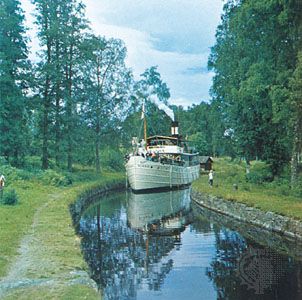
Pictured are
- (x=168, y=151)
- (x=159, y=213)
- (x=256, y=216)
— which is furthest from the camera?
(x=168, y=151)

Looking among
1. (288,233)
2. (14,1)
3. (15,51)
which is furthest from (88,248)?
(14,1)

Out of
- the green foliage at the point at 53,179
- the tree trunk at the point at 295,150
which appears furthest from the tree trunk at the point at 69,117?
the tree trunk at the point at 295,150

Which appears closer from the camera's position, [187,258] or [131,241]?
[187,258]

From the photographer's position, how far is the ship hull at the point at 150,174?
45594mm

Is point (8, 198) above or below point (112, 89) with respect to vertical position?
below

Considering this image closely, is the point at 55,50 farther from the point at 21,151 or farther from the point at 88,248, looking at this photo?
the point at 88,248

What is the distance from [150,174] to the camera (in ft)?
153

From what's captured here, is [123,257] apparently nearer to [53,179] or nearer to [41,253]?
[41,253]

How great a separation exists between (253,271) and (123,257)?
18.5 ft

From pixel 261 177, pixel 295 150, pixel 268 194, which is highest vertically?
pixel 295 150

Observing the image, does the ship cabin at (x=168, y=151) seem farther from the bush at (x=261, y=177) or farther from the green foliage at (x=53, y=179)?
the green foliage at (x=53, y=179)

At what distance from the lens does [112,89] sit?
56375mm

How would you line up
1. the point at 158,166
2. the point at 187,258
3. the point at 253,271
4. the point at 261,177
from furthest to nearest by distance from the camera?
the point at 158,166 < the point at 261,177 < the point at 187,258 < the point at 253,271

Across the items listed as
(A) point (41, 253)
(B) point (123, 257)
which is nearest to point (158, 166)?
(B) point (123, 257)
